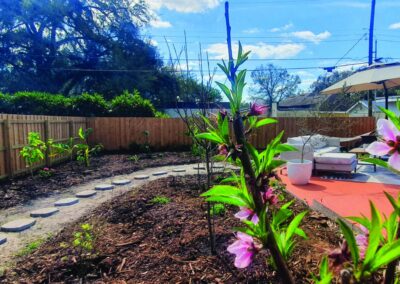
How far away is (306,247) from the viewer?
2305mm

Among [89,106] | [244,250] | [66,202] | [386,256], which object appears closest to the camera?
[386,256]

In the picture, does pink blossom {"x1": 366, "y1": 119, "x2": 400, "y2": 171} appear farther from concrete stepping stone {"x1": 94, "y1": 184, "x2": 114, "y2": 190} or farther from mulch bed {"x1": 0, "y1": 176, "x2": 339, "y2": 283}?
concrete stepping stone {"x1": 94, "y1": 184, "x2": 114, "y2": 190}

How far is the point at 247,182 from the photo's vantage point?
95cm

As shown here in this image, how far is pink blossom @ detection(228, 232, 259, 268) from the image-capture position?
3.05ft

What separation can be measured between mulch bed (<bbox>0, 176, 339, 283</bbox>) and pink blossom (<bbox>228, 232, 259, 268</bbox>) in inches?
28.2

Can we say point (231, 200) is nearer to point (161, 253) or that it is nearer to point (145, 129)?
point (161, 253)

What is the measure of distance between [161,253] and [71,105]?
10496 millimetres

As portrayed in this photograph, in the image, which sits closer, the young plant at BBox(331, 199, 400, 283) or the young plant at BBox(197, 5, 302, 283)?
the young plant at BBox(331, 199, 400, 283)

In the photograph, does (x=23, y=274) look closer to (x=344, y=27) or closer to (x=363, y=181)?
(x=363, y=181)

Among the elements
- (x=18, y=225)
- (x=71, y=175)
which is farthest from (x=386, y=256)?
(x=71, y=175)

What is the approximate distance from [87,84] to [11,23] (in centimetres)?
602

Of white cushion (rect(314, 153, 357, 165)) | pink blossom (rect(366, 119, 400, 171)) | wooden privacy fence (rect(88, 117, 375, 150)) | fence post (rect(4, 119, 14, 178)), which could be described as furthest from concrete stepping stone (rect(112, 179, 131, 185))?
pink blossom (rect(366, 119, 400, 171))

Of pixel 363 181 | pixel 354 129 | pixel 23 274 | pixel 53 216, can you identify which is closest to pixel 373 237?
pixel 23 274

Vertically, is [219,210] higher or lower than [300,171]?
lower
